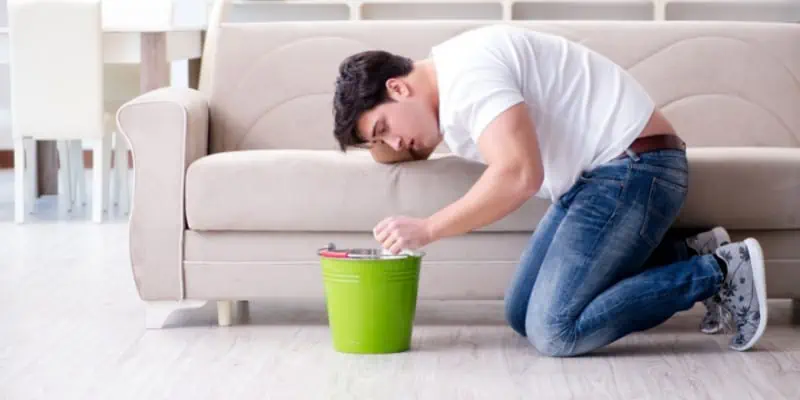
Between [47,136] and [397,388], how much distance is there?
118 inches

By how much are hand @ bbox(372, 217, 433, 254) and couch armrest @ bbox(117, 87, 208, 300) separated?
0.65 meters

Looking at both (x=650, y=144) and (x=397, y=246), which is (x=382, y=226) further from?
(x=650, y=144)

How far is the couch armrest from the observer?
2689 mm

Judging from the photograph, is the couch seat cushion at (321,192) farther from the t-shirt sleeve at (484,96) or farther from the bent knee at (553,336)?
the t-shirt sleeve at (484,96)

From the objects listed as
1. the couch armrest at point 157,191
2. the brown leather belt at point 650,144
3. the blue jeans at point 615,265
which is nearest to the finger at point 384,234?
the blue jeans at point 615,265

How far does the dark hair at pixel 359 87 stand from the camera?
88.4 inches

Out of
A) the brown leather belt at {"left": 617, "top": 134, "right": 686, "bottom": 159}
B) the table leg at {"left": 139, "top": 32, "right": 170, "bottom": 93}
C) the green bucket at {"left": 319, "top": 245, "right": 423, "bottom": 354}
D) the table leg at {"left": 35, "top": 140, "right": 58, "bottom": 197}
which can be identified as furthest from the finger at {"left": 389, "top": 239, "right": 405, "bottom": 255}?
the table leg at {"left": 35, "top": 140, "right": 58, "bottom": 197}

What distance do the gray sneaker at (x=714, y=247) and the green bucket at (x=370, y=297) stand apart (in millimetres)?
611

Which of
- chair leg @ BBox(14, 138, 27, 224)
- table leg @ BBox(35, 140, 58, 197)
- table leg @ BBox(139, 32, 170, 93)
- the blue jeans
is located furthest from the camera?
table leg @ BBox(35, 140, 58, 197)

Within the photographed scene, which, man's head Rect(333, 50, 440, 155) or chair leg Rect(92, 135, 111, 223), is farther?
chair leg Rect(92, 135, 111, 223)

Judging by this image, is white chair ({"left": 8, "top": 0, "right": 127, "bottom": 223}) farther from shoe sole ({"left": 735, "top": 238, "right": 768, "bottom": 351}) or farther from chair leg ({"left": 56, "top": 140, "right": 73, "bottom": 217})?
shoe sole ({"left": 735, "top": 238, "right": 768, "bottom": 351})

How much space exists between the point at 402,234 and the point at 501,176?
206mm

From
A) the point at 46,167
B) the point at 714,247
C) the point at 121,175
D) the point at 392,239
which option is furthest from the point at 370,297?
the point at 46,167

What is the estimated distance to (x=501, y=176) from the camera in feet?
7.10
